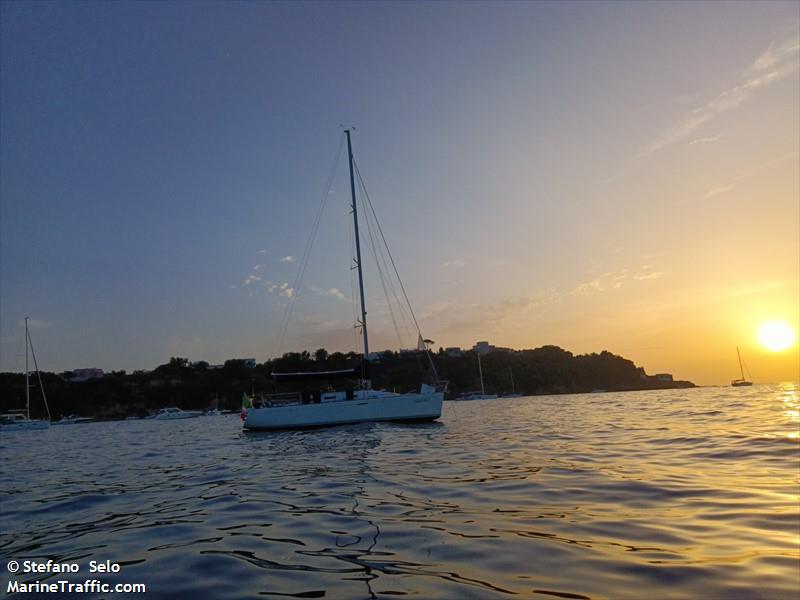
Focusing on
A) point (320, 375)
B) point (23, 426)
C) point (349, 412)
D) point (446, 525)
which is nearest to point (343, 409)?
point (349, 412)

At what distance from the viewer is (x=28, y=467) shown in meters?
18.7

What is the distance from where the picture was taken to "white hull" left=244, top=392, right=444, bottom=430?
28.7 metres

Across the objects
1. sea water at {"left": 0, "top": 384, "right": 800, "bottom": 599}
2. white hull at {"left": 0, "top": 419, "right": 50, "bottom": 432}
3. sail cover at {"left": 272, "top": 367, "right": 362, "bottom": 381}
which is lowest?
white hull at {"left": 0, "top": 419, "right": 50, "bottom": 432}

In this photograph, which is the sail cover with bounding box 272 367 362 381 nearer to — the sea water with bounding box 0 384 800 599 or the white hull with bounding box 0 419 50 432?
the sea water with bounding box 0 384 800 599

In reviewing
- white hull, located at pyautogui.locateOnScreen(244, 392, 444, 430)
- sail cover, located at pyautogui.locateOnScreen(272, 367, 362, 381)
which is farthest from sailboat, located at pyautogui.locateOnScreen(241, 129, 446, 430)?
sail cover, located at pyautogui.locateOnScreen(272, 367, 362, 381)

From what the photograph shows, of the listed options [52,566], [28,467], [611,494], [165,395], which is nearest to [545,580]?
[611,494]

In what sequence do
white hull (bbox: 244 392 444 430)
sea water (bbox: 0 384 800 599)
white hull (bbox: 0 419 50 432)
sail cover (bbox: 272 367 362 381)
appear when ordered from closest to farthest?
sea water (bbox: 0 384 800 599)
white hull (bbox: 244 392 444 430)
sail cover (bbox: 272 367 362 381)
white hull (bbox: 0 419 50 432)

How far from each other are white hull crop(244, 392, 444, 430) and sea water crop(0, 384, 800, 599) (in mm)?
14508

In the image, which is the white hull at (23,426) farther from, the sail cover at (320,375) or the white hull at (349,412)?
the white hull at (349,412)

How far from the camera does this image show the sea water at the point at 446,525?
471 centimetres

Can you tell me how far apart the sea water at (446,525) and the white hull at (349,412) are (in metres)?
14.5

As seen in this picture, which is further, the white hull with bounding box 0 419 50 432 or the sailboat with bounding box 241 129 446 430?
the white hull with bounding box 0 419 50 432

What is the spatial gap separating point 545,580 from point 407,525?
247cm

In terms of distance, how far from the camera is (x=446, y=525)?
6672mm
